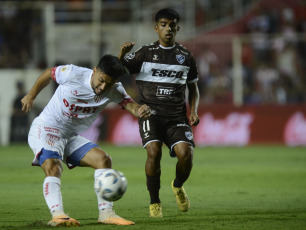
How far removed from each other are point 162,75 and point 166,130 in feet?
2.28

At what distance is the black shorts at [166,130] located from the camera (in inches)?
333

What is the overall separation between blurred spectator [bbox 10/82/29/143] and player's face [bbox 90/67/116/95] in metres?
16.0

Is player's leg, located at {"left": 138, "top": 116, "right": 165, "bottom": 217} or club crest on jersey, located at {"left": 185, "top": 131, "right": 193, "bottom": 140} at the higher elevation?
club crest on jersey, located at {"left": 185, "top": 131, "right": 193, "bottom": 140}

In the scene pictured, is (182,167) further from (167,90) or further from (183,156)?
(167,90)

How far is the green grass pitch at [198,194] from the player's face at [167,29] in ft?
7.08

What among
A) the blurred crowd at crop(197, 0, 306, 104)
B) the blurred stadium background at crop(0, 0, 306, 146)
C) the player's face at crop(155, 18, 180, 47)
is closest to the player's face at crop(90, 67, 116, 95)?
the player's face at crop(155, 18, 180, 47)

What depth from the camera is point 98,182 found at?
722 centimetres

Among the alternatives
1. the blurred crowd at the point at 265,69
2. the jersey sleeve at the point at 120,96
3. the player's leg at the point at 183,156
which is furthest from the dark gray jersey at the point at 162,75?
the blurred crowd at the point at 265,69

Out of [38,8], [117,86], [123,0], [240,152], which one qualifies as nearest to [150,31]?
[123,0]

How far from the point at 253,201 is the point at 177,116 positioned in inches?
79.8

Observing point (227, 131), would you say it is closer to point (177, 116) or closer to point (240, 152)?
point (240, 152)

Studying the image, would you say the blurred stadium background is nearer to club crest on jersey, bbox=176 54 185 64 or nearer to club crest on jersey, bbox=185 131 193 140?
club crest on jersey, bbox=176 54 185 64

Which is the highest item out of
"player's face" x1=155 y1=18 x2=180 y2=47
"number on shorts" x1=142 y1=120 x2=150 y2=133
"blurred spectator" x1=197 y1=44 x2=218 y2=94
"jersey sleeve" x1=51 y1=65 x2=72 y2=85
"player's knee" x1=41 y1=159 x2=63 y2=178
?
"player's face" x1=155 y1=18 x2=180 y2=47

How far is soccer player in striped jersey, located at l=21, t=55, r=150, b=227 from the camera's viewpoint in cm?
730
